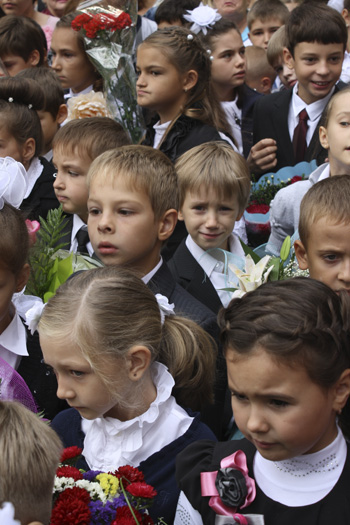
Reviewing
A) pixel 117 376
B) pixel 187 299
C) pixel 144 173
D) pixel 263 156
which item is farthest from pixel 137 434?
pixel 263 156

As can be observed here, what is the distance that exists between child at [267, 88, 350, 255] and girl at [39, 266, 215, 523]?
153 cm

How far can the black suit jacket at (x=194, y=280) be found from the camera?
158 inches

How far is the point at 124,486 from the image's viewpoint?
7.57 feet

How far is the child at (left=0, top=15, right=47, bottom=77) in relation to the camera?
21.9 ft

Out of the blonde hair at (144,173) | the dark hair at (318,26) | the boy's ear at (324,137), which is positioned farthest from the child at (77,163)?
the dark hair at (318,26)

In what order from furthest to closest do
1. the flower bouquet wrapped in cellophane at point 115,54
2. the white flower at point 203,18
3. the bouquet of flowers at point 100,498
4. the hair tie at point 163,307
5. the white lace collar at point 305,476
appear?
the white flower at point 203,18, the flower bouquet wrapped in cellophane at point 115,54, the hair tie at point 163,307, the white lace collar at point 305,476, the bouquet of flowers at point 100,498

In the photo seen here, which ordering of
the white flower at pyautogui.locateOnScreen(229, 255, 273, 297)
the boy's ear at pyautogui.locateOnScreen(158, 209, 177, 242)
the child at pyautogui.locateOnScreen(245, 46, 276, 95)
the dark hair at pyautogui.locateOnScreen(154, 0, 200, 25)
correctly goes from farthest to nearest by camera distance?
1. the child at pyautogui.locateOnScreen(245, 46, 276, 95)
2. the dark hair at pyautogui.locateOnScreen(154, 0, 200, 25)
3. the boy's ear at pyautogui.locateOnScreen(158, 209, 177, 242)
4. the white flower at pyautogui.locateOnScreen(229, 255, 273, 297)

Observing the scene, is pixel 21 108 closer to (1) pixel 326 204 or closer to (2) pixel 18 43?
(2) pixel 18 43

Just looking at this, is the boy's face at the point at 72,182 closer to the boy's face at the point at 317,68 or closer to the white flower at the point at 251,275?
the white flower at the point at 251,275

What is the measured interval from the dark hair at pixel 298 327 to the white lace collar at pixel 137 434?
58cm

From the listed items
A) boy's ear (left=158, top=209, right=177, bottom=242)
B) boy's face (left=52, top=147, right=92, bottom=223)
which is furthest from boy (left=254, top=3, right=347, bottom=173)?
boy's ear (left=158, top=209, right=177, bottom=242)

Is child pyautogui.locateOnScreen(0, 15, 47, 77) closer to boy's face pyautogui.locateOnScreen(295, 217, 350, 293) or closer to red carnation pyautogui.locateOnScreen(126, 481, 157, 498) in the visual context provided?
boy's face pyautogui.locateOnScreen(295, 217, 350, 293)

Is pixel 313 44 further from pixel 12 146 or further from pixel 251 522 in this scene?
pixel 251 522

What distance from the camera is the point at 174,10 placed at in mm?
7031
